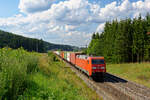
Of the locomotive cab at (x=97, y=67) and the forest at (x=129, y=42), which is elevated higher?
the forest at (x=129, y=42)

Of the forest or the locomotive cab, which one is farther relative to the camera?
the forest

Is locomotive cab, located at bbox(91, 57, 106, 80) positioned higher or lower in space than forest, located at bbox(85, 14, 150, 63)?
lower

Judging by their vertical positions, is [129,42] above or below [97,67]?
above

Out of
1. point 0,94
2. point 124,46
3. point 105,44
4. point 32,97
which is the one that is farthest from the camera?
point 105,44

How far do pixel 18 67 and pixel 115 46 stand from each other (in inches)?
1413

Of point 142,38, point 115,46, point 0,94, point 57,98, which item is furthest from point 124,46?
point 0,94

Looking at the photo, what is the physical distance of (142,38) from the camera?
122 feet

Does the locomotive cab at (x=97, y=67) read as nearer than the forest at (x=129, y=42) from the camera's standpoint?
Yes

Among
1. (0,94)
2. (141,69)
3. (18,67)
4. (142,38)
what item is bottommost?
(141,69)

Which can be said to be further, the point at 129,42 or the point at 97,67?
the point at 129,42

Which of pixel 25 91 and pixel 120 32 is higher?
pixel 120 32

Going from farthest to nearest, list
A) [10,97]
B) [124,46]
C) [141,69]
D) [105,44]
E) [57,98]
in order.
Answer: [105,44] < [124,46] < [141,69] < [57,98] < [10,97]

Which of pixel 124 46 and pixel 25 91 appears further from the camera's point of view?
pixel 124 46

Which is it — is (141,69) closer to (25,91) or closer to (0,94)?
(25,91)
